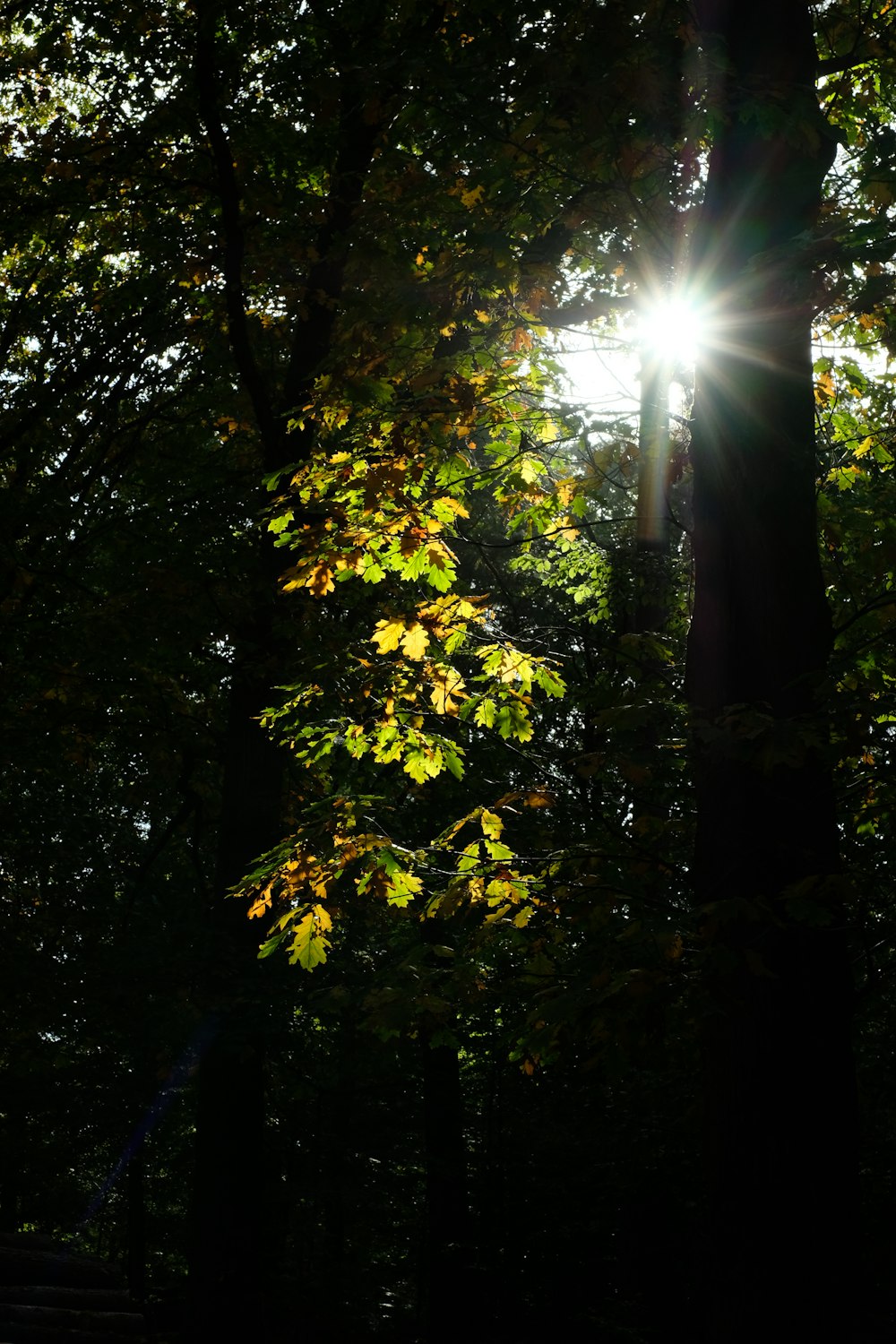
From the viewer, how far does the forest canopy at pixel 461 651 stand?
183 inches

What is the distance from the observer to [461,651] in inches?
270

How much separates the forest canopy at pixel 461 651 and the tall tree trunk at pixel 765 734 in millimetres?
21

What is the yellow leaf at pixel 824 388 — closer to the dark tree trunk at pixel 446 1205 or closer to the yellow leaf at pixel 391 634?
the yellow leaf at pixel 391 634

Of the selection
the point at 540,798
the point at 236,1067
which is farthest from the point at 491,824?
the point at 236,1067

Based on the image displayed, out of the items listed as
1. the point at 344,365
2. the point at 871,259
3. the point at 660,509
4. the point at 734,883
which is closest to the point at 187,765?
the point at 660,509

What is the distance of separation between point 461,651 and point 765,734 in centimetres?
283

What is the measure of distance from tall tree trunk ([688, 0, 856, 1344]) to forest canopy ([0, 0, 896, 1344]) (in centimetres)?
2

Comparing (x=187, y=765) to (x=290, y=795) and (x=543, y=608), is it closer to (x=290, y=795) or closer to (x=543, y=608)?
(x=290, y=795)

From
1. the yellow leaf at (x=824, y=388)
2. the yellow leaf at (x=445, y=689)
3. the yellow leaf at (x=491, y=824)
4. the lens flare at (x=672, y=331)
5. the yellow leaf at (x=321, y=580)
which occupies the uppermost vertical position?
the yellow leaf at (x=824, y=388)

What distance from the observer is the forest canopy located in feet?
15.3

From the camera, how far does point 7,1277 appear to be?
11633 mm

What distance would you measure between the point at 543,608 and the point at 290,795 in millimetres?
5820

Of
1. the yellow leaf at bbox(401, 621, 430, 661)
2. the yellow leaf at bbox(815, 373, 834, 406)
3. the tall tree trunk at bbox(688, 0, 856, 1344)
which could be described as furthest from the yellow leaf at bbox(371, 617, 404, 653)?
the yellow leaf at bbox(815, 373, 834, 406)

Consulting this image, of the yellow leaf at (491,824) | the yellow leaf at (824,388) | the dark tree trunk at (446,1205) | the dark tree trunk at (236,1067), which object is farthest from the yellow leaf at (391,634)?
the dark tree trunk at (446,1205)
